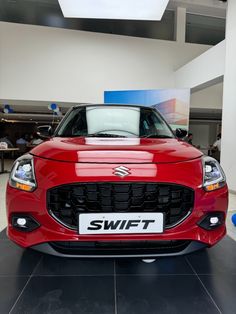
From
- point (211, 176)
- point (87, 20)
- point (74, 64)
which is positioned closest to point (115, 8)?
point (74, 64)

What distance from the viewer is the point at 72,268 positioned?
5.46 ft

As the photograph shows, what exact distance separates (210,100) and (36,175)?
710cm

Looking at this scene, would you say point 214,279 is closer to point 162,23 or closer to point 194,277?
point 194,277

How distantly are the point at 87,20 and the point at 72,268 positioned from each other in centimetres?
690

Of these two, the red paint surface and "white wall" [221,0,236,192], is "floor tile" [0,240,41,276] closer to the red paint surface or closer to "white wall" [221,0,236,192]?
the red paint surface

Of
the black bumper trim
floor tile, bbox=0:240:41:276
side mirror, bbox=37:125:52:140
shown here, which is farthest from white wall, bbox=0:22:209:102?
the black bumper trim

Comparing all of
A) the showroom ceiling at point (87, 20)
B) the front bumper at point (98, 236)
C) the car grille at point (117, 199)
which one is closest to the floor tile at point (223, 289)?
the front bumper at point (98, 236)

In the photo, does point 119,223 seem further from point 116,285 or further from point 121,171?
point 116,285

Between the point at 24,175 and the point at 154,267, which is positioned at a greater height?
the point at 24,175

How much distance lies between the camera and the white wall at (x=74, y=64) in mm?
6293

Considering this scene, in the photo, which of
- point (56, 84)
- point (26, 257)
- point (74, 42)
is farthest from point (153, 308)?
point (74, 42)

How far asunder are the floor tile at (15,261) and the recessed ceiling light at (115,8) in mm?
4636

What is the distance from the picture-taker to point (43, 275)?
1.57m

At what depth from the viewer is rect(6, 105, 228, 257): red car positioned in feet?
4.01
